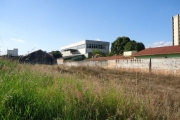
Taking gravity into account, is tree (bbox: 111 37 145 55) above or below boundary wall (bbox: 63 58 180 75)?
above

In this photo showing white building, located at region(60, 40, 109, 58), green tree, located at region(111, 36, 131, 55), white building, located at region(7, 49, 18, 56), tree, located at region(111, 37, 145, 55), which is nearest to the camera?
white building, located at region(7, 49, 18, 56)

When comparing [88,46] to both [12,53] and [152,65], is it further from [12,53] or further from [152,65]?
[12,53]

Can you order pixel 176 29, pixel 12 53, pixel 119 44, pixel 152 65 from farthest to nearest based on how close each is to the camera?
pixel 119 44 < pixel 176 29 < pixel 152 65 < pixel 12 53

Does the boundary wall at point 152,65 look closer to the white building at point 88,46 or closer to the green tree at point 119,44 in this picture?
the green tree at point 119,44

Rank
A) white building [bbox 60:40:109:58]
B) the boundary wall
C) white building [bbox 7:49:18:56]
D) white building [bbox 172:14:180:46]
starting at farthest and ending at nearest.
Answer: white building [bbox 60:40:109:58], white building [bbox 172:14:180:46], the boundary wall, white building [bbox 7:49:18:56]

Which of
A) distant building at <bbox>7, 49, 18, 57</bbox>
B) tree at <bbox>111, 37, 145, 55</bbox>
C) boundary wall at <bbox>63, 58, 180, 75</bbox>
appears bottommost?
boundary wall at <bbox>63, 58, 180, 75</bbox>

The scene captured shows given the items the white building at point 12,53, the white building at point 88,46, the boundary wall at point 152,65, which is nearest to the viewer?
the white building at point 12,53

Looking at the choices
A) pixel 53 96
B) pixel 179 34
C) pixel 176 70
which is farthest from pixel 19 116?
pixel 179 34

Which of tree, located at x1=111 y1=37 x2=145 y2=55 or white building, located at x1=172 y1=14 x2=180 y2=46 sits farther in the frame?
tree, located at x1=111 y1=37 x2=145 y2=55

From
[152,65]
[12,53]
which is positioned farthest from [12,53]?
[152,65]

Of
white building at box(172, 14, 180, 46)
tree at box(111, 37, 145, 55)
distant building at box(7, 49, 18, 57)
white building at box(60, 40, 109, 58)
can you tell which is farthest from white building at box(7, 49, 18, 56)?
white building at box(60, 40, 109, 58)

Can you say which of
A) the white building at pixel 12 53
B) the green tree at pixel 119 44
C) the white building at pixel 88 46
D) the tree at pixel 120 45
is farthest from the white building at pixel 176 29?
the white building at pixel 88 46

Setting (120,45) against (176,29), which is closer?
(176,29)

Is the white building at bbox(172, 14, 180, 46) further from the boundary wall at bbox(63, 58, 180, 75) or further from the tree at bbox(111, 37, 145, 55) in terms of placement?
the tree at bbox(111, 37, 145, 55)
